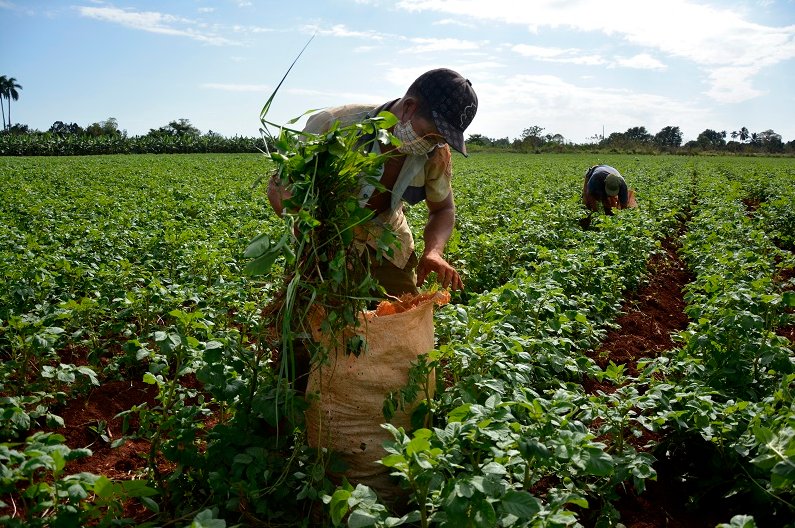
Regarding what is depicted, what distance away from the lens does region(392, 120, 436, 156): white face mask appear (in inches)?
116

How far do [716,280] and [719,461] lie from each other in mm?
2113

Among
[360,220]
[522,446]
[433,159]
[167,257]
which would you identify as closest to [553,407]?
[522,446]

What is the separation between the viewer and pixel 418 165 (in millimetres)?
3203

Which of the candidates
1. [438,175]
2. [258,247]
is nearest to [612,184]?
[438,175]

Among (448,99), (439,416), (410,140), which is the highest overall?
(448,99)

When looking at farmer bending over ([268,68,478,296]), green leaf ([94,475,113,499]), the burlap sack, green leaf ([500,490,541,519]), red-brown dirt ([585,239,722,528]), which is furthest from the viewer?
farmer bending over ([268,68,478,296])

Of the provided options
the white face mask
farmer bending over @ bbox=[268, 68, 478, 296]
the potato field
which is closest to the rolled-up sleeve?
farmer bending over @ bbox=[268, 68, 478, 296]

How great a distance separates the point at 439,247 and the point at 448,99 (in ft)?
2.58

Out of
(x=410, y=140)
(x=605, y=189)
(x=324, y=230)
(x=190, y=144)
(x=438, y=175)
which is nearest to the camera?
(x=324, y=230)

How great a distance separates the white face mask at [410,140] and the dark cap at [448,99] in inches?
5.2

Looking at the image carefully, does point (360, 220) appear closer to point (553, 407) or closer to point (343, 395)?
point (343, 395)

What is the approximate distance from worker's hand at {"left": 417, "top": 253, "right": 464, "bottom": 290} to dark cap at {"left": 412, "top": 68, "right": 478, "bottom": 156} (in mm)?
530

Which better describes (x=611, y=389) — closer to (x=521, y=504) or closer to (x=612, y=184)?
(x=521, y=504)

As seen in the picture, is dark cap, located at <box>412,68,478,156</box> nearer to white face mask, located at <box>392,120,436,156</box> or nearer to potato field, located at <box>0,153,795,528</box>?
white face mask, located at <box>392,120,436,156</box>
